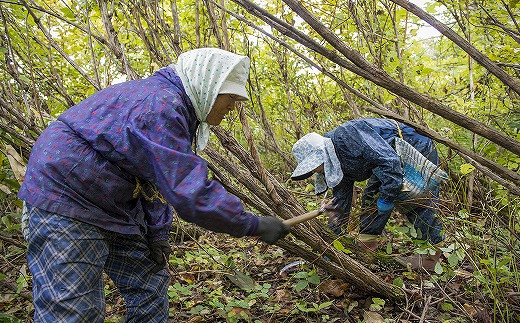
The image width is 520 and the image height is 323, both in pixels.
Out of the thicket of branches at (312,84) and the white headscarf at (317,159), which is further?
the white headscarf at (317,159)

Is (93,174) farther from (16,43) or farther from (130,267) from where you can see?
(16,43)

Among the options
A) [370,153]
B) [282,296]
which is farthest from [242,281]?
[370,153]

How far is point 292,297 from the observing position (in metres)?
2.97

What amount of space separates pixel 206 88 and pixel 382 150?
1.77 metres

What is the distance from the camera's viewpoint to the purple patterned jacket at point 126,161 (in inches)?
62.1

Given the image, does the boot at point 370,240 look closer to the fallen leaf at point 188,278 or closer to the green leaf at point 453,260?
the green leaf at point 453,260

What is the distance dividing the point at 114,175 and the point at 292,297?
1.69 meters

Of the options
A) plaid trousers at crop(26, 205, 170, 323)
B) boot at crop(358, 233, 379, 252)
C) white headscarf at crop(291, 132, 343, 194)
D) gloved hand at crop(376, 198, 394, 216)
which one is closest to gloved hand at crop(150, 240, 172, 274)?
plaid trousers at crop(26, 205, 170, 323)

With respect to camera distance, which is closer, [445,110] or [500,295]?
[445,110]

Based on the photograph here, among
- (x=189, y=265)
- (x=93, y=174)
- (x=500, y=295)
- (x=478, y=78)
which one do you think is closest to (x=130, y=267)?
(x=93, y=174)

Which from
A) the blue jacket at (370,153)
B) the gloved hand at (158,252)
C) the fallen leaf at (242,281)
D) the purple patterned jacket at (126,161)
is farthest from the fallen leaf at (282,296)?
the purple patterned jacket at (126,161)

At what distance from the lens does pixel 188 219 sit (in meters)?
1.62

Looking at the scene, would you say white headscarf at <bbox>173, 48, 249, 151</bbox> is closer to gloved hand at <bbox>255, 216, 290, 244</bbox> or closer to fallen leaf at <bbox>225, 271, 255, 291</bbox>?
gloved hand at <bbox>255, 216, 290, 244</bbox>

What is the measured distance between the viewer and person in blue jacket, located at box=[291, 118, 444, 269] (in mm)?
3088
